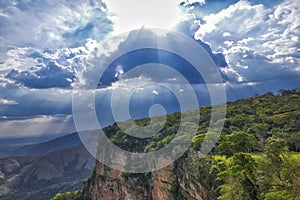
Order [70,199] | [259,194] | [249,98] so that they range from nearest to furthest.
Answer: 1. [259,194]
2. [249,98]
3. [70,199]

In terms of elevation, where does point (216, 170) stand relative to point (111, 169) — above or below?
above

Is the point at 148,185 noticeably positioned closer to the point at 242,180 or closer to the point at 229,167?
the point at 229,167

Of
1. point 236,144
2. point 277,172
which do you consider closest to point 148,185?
point 236,144

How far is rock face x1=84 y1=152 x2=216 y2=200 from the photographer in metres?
29.7

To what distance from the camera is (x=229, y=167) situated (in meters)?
20.2

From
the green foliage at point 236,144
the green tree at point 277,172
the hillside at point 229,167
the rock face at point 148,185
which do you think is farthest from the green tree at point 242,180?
the green foliage at point 236,144

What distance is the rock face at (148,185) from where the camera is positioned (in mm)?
29688

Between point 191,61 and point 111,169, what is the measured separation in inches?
1333

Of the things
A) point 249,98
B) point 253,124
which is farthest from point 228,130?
point 249,98

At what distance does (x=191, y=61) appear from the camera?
25.1 meters

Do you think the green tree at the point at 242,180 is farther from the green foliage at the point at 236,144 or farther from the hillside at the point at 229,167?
the green foliage at the point at 236,144

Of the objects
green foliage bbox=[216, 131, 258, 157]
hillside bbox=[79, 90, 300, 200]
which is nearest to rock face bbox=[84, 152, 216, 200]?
hillside bbox=[79, 90, 300, 200]

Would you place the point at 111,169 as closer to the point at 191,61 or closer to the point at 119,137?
the point at 119,137

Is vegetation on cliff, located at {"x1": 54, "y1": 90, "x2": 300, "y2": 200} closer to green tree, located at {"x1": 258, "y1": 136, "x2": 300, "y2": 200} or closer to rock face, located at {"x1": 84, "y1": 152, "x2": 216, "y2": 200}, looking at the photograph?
green tree, located at {"x1": 258, "y1": 136, "x2": 300, "y2": 200}
